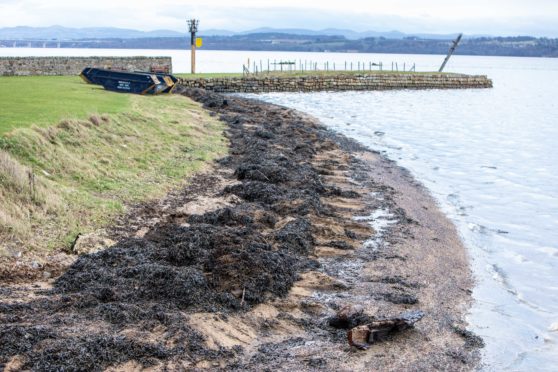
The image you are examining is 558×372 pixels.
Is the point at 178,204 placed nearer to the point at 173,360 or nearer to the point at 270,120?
the point at 173,360

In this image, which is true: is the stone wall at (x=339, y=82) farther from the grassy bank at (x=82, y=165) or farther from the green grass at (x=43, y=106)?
the grassy bank at (x=82, y=165)

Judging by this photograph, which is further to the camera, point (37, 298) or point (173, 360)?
point (37, 298)

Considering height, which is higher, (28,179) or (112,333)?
(28,179)

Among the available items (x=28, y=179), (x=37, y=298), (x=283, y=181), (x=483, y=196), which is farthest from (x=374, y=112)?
(x=37, y=298)

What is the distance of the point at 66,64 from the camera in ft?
146

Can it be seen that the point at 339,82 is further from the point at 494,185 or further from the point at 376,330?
the point at 376,330

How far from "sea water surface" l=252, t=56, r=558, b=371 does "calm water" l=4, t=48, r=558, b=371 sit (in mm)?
25

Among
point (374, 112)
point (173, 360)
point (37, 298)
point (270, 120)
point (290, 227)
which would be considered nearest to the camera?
point (173, 360)

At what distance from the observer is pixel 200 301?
8703 millimetres

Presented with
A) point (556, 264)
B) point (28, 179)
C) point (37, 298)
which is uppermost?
point (28, 179)

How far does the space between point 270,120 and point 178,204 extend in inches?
762

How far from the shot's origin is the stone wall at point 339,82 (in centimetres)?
5491

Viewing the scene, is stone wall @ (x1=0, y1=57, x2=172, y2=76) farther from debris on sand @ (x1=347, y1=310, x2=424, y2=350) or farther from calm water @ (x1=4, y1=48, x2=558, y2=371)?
debris on sand @ (x1=347, y1=310, x2=424, y2=350)

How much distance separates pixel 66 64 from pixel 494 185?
102 feet
